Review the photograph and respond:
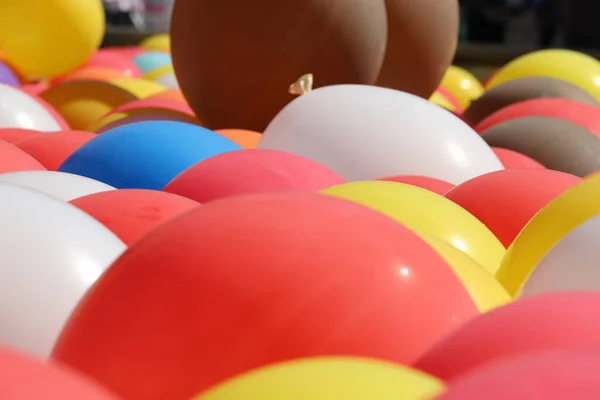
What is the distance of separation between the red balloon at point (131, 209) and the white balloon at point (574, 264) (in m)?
0.31

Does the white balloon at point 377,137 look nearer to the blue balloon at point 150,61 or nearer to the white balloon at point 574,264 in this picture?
the white balloon at point 574,264

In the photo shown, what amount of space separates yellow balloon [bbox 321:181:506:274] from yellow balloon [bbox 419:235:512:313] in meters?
0.14

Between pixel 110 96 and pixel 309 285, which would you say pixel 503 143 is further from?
pixel 309 285

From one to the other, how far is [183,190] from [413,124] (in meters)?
0.42

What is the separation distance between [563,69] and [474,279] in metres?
1.86

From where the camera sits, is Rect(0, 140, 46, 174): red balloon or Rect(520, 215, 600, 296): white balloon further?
Rect(0, 140, 46, 174): red balloon

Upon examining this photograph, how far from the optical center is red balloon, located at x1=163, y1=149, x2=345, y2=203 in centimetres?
107

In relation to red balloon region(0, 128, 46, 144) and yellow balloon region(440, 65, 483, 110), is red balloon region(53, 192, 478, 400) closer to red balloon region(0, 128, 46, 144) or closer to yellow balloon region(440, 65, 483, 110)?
red balloon region(0, 128, 46, 144)

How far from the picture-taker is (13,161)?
1.22 m

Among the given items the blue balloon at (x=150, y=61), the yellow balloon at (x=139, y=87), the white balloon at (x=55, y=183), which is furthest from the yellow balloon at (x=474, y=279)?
the blue balloon at (x=150, y=61)

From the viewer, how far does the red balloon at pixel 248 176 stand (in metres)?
1.07

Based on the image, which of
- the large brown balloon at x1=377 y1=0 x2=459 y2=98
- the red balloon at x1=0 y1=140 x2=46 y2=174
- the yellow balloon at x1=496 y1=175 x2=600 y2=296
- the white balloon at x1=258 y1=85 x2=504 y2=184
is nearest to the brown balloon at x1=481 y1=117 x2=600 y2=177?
the white balloon at x1=258 y1=85 x2=504 y2=184

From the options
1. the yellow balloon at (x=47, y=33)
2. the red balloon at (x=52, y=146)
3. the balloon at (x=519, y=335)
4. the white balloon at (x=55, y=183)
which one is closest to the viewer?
the balloon at (x=519, y=335)

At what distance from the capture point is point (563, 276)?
76 centimetres
